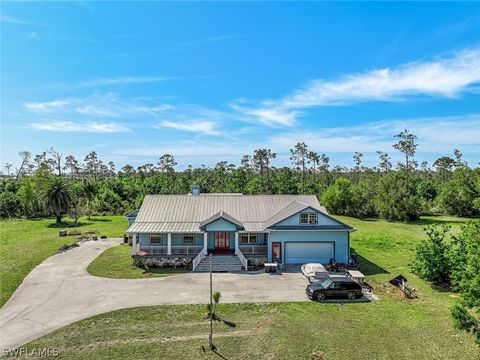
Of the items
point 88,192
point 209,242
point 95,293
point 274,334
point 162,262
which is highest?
point 88,192

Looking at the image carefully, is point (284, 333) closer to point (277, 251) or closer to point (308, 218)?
point (277, 251)

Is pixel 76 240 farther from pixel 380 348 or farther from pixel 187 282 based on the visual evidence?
pixel 380 348

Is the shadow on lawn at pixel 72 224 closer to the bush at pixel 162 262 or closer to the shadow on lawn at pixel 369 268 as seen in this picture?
the bush at pixel 162 262

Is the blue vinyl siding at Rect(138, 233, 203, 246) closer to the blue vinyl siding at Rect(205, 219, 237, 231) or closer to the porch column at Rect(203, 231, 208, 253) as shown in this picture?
the porch column at Rect(203, 231, 208, 253)

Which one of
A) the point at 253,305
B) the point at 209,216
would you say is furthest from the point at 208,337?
the point at 209,216

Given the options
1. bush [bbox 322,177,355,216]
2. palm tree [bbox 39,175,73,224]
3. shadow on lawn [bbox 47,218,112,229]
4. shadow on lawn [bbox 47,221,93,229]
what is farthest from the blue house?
bush [bbox 322,177,355,216]

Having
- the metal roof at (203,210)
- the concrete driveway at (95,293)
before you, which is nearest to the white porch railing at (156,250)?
the metal roof at (203,210)

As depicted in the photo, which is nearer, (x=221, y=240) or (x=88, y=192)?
(x=221, y=240)

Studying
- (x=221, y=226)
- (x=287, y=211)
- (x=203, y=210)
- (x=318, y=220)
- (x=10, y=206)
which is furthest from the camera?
(x=10, y=206)

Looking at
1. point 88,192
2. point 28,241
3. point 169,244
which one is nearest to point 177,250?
point 169,244
